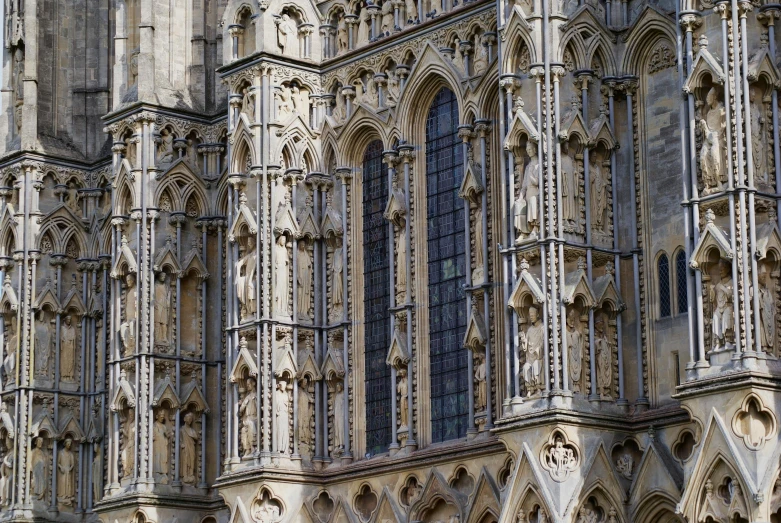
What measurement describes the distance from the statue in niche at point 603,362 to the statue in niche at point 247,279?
9.48 m

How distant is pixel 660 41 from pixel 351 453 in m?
11.5

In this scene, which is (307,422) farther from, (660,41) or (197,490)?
(660,41)

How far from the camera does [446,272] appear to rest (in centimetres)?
4194

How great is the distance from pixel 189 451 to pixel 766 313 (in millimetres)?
17689

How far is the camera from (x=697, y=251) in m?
34.0

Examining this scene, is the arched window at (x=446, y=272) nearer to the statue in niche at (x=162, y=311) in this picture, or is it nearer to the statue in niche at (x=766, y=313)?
the statue in niche at (x=162, y=311)

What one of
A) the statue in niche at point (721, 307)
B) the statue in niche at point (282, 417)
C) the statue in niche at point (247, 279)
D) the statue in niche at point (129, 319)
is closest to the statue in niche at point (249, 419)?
the statue in niche at point (282, 417)

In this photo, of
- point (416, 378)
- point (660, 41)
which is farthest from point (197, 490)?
point (660, 41)

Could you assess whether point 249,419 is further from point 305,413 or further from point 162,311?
point 162,311

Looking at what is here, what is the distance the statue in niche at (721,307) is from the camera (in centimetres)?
3366

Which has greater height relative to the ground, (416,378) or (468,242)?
(468,242)

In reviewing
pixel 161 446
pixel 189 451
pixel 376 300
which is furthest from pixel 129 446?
pixel 376 300

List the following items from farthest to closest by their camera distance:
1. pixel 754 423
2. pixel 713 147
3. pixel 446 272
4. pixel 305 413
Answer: pixel 305 413 → pixel 446 272 → pixel 713 147 → pixel 754 423

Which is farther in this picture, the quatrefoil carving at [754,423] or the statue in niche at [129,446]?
the statue in niche at [129,446]
